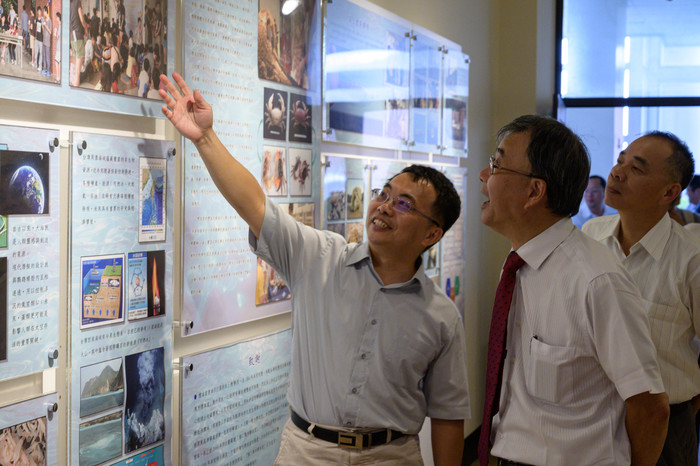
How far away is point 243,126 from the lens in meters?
2.59

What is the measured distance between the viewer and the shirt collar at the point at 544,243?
197 cm

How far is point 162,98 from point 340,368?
0.96 m

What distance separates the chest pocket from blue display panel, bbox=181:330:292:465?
1.13m

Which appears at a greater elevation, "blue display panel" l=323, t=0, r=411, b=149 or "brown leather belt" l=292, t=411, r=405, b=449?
"blue display panel" l=323, t=0, r=411, b=149

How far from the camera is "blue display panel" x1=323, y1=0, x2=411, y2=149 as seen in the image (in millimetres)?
3184

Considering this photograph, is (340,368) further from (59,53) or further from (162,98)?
(59,53)

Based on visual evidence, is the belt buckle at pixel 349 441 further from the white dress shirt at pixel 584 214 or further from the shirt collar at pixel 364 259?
the white dress shirt at pixel 584 214

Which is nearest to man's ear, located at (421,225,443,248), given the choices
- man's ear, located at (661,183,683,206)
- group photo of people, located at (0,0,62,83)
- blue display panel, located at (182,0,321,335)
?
blue display panel, located at (182,0,321,335)

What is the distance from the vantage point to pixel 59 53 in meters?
1.86

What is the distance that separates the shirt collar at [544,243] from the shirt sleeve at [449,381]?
41cm

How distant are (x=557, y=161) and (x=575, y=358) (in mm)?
535

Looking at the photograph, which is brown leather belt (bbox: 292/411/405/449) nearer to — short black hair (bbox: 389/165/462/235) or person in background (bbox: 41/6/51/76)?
short black hair (bbox: 389/165/462/235)

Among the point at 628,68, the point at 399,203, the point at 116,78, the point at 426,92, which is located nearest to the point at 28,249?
the point at 116,78

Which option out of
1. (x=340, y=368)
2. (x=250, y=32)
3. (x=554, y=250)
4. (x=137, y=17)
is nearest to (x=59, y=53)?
(x=137, y=17)
